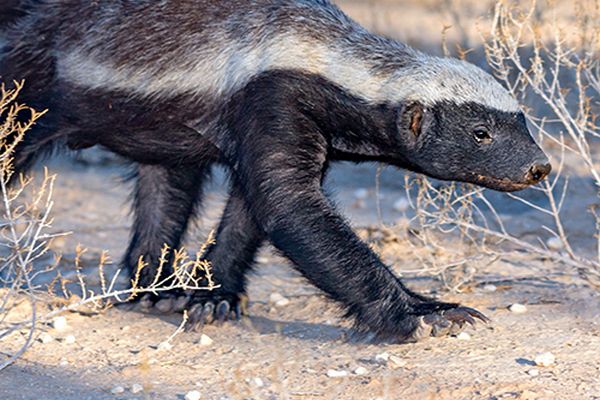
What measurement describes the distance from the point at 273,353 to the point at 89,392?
933 millimetres

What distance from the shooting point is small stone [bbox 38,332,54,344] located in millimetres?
5820

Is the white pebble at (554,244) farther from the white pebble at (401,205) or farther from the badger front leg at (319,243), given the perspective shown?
the badger front leg at (319,243)

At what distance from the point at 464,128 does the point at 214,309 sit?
165cm

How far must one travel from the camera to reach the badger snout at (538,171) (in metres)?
5.39

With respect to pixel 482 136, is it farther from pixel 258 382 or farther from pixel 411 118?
pixel 258 382

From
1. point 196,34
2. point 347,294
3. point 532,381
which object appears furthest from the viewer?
point 196,34

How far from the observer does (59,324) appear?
6035 millimetres

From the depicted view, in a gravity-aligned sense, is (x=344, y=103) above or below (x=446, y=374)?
above

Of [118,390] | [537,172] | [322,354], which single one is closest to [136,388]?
[118,390]

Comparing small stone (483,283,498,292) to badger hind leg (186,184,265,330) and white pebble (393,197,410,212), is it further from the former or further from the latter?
white pebble (393,197,410,212)

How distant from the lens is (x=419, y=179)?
6.56 meters

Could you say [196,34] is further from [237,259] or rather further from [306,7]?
[237,259]

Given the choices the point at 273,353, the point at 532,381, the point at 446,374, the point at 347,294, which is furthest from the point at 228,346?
the point at 532,381

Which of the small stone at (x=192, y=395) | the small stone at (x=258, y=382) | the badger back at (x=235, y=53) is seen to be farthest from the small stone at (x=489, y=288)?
the small stone at (x=192, y=395)
